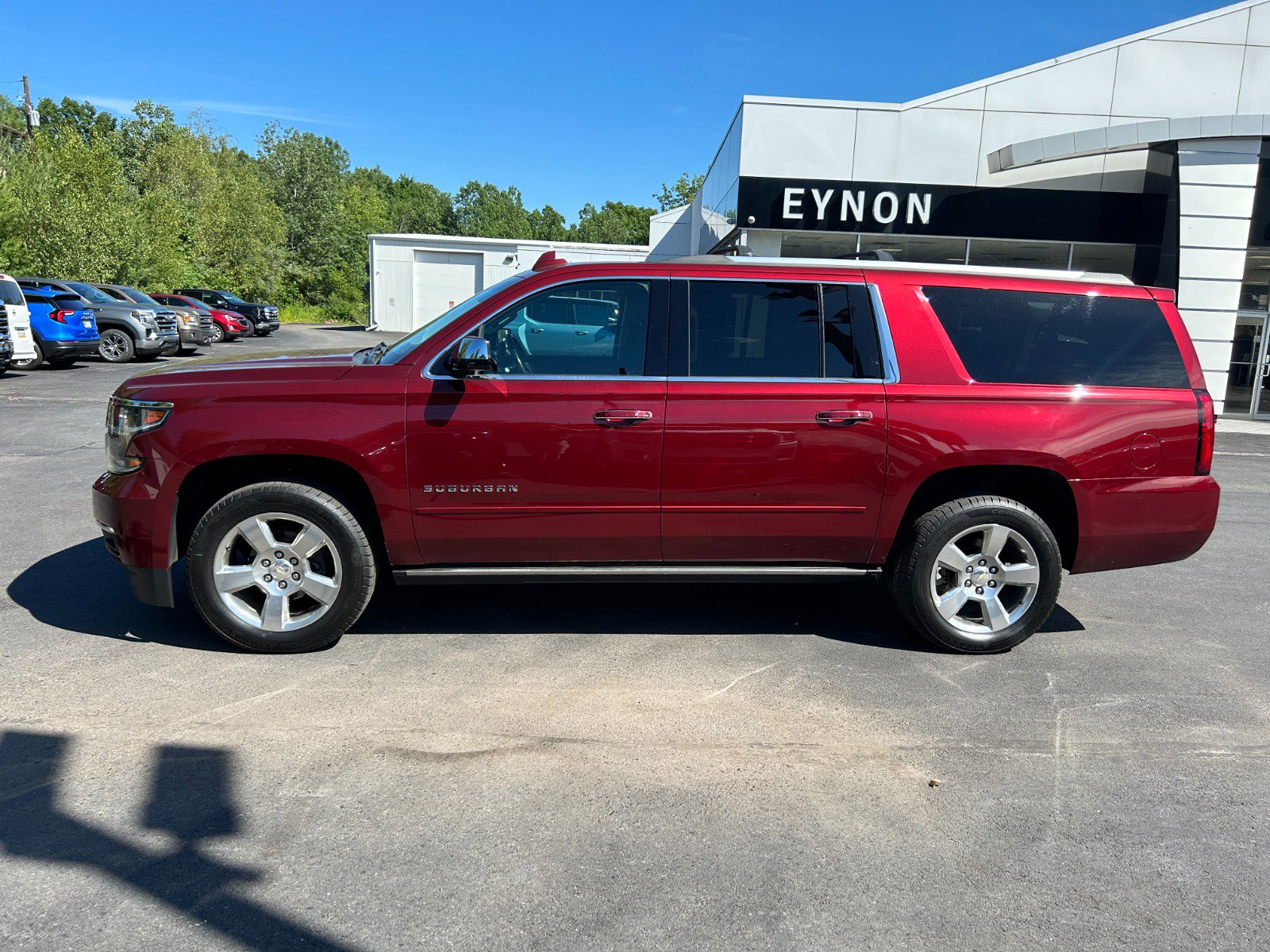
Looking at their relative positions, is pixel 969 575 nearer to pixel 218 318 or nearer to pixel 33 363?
pixel 33 363

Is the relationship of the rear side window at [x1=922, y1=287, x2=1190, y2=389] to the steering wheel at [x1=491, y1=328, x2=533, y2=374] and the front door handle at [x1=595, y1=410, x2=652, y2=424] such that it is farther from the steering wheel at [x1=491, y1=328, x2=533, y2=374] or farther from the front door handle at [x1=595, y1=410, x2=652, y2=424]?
the steering wheel at [x1=491, y1=328, x2=533, y2=374]

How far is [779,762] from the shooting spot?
3.54 m

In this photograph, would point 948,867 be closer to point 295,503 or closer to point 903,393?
point 903,393

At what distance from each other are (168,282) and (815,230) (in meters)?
30.7

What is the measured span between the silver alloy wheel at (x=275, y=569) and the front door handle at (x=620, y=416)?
4.59 feet

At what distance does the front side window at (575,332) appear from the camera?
14.8 feet

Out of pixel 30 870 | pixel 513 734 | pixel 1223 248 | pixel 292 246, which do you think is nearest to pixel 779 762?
pixel 513 734

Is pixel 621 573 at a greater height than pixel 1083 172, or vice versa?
pixel 1083 172

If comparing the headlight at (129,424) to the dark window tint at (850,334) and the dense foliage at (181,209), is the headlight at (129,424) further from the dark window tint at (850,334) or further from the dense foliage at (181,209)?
the dense foliage at (181,209)

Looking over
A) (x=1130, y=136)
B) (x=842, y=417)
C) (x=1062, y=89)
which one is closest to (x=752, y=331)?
(x=842, y=417)

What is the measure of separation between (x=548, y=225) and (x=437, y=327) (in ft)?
512

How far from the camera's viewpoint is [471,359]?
4227mm

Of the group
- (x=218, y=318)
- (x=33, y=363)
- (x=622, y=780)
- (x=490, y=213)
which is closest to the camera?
(x=622, y=780)

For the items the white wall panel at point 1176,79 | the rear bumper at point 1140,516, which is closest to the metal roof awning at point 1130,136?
the white wall panel at point 1176,79
